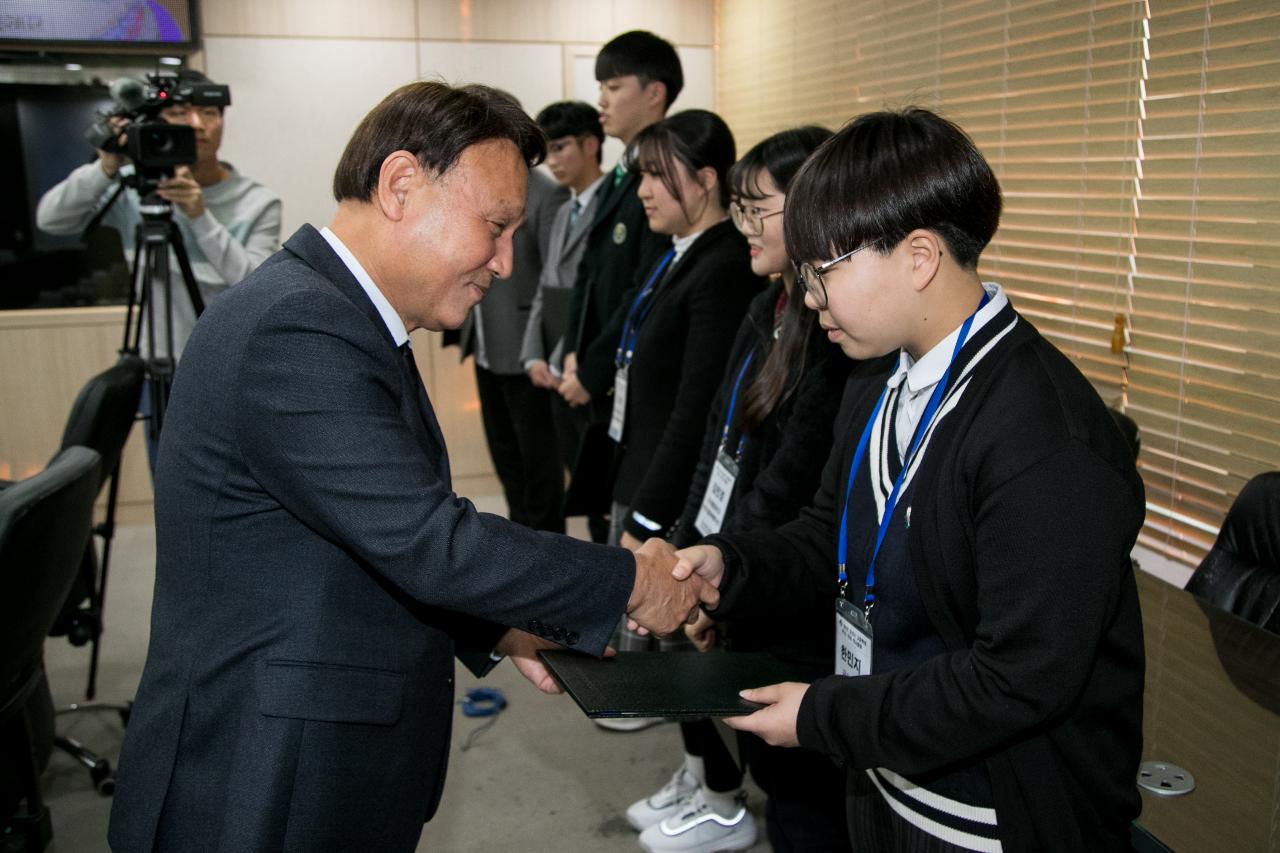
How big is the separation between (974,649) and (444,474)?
0.69 m

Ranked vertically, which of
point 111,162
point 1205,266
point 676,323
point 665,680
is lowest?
point 665,680

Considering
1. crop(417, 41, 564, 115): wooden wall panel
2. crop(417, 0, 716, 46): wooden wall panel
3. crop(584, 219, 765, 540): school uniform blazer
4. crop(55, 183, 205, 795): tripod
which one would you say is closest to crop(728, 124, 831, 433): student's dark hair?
crop(584, 219, 765, 540): school uniform blazer

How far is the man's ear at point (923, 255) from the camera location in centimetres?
124

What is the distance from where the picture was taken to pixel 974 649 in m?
1.16

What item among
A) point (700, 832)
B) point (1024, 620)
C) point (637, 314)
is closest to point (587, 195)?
point (637, 314)

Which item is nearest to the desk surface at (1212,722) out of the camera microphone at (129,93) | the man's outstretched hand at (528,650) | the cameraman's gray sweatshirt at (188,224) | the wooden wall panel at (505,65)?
the man's outstretched hand at (528,650)

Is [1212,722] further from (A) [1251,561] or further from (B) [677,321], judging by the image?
(B) [677,321]

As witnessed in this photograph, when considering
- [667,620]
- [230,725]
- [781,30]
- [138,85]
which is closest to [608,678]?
[667,620]

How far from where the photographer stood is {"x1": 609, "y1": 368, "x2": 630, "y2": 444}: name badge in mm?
2947

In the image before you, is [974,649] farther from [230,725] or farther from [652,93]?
[652,93]

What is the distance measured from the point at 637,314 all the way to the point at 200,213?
131 centimetres

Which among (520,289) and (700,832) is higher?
(520,289)

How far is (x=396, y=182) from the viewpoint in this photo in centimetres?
136

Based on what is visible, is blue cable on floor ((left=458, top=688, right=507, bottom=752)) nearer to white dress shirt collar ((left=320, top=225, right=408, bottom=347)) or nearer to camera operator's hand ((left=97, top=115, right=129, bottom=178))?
camera operator's hand ((left=97, top=115, right=129, bottom=178))
